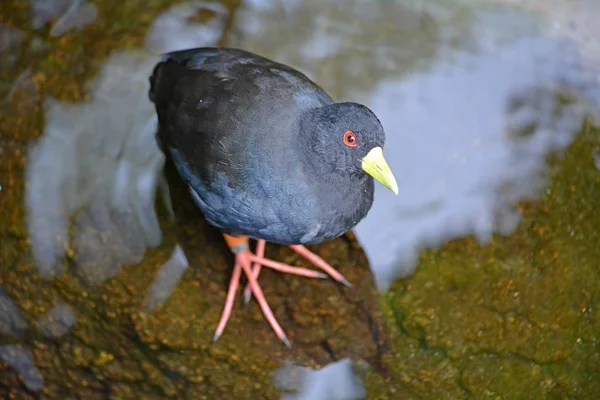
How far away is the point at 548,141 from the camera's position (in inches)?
174

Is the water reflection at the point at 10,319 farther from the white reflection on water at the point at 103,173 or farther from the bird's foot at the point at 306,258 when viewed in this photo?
the bird's foot at the point at 306,258


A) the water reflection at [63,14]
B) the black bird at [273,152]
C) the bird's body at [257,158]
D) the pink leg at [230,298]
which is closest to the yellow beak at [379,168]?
the black bird at [273,152]

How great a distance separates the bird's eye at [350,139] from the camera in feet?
11.0

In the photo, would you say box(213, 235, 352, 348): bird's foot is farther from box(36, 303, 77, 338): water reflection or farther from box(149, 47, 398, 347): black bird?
box(36, 303, 77, 338): water reflection

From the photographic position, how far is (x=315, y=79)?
465cm

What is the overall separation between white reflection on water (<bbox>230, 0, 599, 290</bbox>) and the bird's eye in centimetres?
97

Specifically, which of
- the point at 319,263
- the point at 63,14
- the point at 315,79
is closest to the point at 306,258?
the point at 319,263

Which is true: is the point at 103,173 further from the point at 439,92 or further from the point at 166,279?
the point at 439,92

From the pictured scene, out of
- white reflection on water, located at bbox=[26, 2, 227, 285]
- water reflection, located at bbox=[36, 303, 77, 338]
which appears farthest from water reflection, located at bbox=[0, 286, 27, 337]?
white reflection on water, located at bbox=[26, 2, 227, 285]

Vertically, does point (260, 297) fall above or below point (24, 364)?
above

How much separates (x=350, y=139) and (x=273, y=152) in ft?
1.39

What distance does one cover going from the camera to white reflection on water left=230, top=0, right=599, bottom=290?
13.9ft

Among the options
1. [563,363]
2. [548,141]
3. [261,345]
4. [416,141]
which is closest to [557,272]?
[563,363]

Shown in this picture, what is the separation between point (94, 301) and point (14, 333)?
485mm
